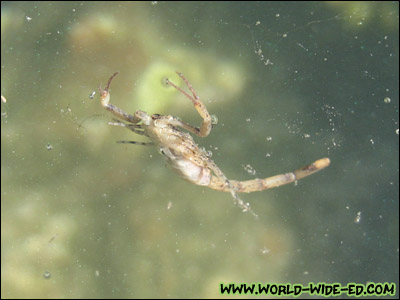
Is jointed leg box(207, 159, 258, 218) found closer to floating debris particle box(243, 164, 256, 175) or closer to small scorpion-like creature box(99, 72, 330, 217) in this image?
small scorpion-like creature box(99, 72, 330, 217)

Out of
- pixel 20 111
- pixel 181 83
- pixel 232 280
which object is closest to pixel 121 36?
pixel 181 83

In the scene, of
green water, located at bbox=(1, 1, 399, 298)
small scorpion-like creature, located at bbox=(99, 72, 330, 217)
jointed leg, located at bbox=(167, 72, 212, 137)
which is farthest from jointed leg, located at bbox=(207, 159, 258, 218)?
green water, located at bbox=(1, 1, 399, 298)

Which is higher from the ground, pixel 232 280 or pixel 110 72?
pixel 110 72

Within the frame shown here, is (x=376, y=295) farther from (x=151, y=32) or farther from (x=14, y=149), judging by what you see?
(x=14, y=149)

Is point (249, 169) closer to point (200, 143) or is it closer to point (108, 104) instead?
point (200, 143)

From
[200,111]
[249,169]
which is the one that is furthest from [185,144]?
[249,169]

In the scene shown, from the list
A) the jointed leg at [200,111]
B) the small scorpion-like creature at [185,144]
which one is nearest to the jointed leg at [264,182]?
the small scorpion-like creature at [185,144]

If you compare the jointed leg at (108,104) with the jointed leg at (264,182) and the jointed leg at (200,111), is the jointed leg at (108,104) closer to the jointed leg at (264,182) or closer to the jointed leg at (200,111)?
the jointed leg at (200,111)
